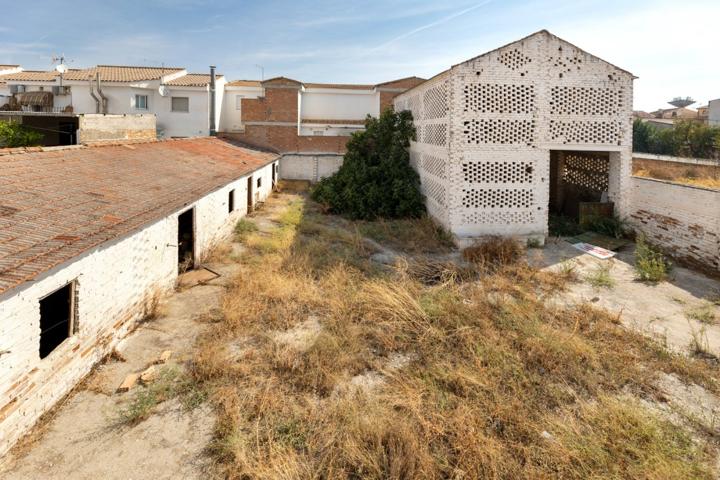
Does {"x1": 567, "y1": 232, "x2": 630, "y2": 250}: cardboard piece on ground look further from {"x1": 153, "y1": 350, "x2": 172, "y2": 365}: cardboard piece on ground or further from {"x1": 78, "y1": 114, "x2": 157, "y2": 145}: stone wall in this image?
{"x1": 78, "y1": 114, "x2": 157, "y2": 145}: stone wall

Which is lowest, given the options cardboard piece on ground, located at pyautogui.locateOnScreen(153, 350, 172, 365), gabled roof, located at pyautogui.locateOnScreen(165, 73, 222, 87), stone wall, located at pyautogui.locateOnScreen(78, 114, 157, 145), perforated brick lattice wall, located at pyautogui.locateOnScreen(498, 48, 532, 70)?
cardboard piece on ground, located at pyautogui.locateOnScreen(153, 350, 172, 365)

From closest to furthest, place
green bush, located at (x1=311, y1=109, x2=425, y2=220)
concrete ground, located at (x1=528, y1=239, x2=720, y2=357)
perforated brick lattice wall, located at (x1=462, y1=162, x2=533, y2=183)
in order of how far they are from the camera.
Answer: concrete ground, located at (x1=528, y1=239, x2=720, y2=357) → perforated brick lattice wall, located at (x1=462, y1=162, x2=533, y2=183) → green bush, located at (x1=311, y1=109, x2=425, y2=220)

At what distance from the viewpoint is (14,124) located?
22.2m

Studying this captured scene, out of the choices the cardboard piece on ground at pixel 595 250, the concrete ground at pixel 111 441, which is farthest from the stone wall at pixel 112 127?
the cardboard piece on ground at pixel 595 250

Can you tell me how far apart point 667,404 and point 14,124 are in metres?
27.4

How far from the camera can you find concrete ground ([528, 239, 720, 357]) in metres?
7.85

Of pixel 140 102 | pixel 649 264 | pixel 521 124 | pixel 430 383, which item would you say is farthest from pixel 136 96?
pixel 430 383

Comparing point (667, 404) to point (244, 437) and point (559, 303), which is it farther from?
point (244, 437)

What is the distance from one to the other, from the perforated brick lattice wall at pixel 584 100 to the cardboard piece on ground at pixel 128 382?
12172mm

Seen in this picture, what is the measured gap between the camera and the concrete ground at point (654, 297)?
25.7 feet

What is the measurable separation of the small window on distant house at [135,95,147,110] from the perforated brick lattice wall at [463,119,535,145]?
79.2ft

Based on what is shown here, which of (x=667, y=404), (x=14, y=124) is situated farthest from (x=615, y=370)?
(x=14, y=124)

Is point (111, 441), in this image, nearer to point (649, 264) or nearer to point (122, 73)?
point (649, 264)

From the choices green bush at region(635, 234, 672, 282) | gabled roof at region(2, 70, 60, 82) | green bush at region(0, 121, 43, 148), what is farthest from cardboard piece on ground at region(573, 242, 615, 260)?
gabled roof at region(2, 70, 60, 82)
